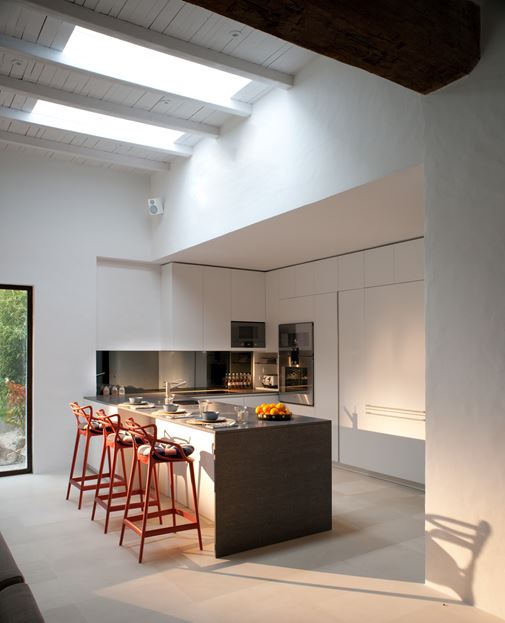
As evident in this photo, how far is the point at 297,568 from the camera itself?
11.7ft

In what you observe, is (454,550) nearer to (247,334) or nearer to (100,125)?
(247,334)

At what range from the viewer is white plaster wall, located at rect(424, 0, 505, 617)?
9.64ft

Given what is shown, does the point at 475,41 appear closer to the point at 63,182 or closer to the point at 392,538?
the point at 392,538

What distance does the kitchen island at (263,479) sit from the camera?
3844 mm

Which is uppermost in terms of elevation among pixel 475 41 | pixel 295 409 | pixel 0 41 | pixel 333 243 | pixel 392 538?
pixel 0 41

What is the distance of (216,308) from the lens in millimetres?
7309

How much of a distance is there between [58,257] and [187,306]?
1.64m

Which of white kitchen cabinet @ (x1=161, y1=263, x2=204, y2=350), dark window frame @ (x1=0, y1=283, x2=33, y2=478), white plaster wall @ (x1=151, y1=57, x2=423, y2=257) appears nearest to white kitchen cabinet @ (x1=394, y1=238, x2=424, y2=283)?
white plaster wall @ (x1=151, y1=57, x2=423, y2=257)

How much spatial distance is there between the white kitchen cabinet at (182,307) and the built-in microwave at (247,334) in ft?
1.68

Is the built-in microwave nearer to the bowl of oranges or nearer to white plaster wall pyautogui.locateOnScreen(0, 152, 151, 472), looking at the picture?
white plaster wall pyautogui.locateOnScreen(0, 152, 151, 472)

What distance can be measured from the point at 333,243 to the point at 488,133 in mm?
2861

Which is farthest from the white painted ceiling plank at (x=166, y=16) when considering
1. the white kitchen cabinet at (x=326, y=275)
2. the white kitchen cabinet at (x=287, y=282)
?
the white kitchen cabinet at (x=287, y=282)

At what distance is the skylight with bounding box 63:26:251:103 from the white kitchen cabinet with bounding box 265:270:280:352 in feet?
10.3

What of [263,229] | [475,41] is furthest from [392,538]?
[475,41]
